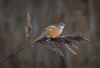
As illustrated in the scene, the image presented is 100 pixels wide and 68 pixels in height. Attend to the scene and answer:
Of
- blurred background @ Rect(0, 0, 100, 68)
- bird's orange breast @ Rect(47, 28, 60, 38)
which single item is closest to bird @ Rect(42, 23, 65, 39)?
bird's orange breast @ Rect(47, 28, 60, 38)

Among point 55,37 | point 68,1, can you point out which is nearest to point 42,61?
point 68,1

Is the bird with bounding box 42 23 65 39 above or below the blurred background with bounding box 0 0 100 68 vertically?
above

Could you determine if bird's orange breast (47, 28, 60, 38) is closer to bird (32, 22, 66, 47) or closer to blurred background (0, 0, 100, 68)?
bird (32, 22, 66, 47)

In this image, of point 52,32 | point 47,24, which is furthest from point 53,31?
point 47,24

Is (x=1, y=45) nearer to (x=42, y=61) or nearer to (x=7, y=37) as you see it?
(x=7, y=37)

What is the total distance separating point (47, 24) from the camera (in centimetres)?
354

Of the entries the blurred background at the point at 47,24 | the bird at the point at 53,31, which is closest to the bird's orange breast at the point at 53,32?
the bird at the point at 53,31

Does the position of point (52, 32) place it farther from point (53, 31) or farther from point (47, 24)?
point (47, 24)

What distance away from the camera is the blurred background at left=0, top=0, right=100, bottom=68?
3.59m

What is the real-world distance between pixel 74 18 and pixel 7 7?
651 millimetres

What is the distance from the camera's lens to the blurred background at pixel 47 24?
3.59 metres

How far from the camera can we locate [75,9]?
372 centimetres

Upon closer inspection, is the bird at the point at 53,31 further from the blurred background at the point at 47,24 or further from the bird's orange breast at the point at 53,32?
the blurred background at the point at 47,24

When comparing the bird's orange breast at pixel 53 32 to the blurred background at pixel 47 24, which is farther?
the blurred background at pixel 47 24
